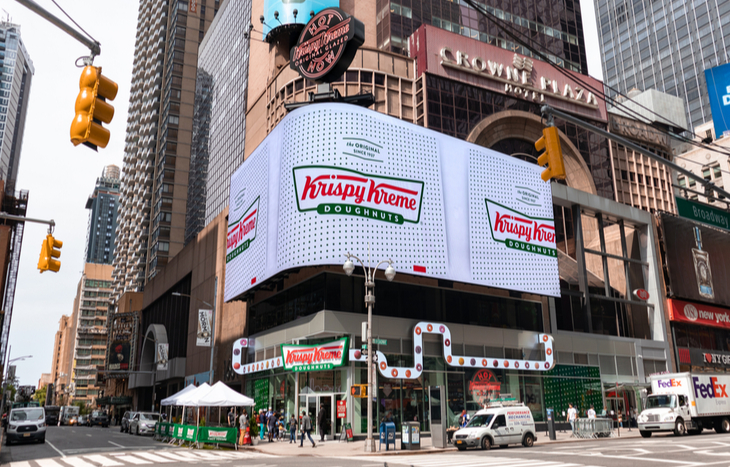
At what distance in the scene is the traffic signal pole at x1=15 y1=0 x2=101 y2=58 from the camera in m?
8.34

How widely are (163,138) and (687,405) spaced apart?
101 m

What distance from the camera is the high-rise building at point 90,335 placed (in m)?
167

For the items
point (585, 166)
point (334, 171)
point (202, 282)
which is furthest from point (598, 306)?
point (202, 282)

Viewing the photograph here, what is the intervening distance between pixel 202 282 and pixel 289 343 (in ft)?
76.4

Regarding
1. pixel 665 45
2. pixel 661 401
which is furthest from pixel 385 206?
pixel 665 45

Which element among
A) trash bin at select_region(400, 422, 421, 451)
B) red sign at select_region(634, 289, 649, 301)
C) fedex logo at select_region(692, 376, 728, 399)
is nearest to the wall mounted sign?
trash bin at select_region(400, 422, 421, 451)

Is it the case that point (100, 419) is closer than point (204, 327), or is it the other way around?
point (204, 327)

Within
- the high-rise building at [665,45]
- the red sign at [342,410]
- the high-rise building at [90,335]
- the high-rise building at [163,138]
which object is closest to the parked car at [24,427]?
the red sign at [342,410]

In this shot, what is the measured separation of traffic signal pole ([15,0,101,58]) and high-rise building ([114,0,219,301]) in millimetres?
100194

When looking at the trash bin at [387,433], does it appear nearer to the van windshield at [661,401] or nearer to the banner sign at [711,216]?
the van windshield at [661,401]

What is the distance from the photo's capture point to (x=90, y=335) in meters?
164

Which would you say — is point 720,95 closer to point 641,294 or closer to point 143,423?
point 641,294

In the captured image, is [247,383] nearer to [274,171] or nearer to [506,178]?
[274,171]

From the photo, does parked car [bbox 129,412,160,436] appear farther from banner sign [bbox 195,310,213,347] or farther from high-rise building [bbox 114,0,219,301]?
high-rise building [bbox 114,0,219,301]
